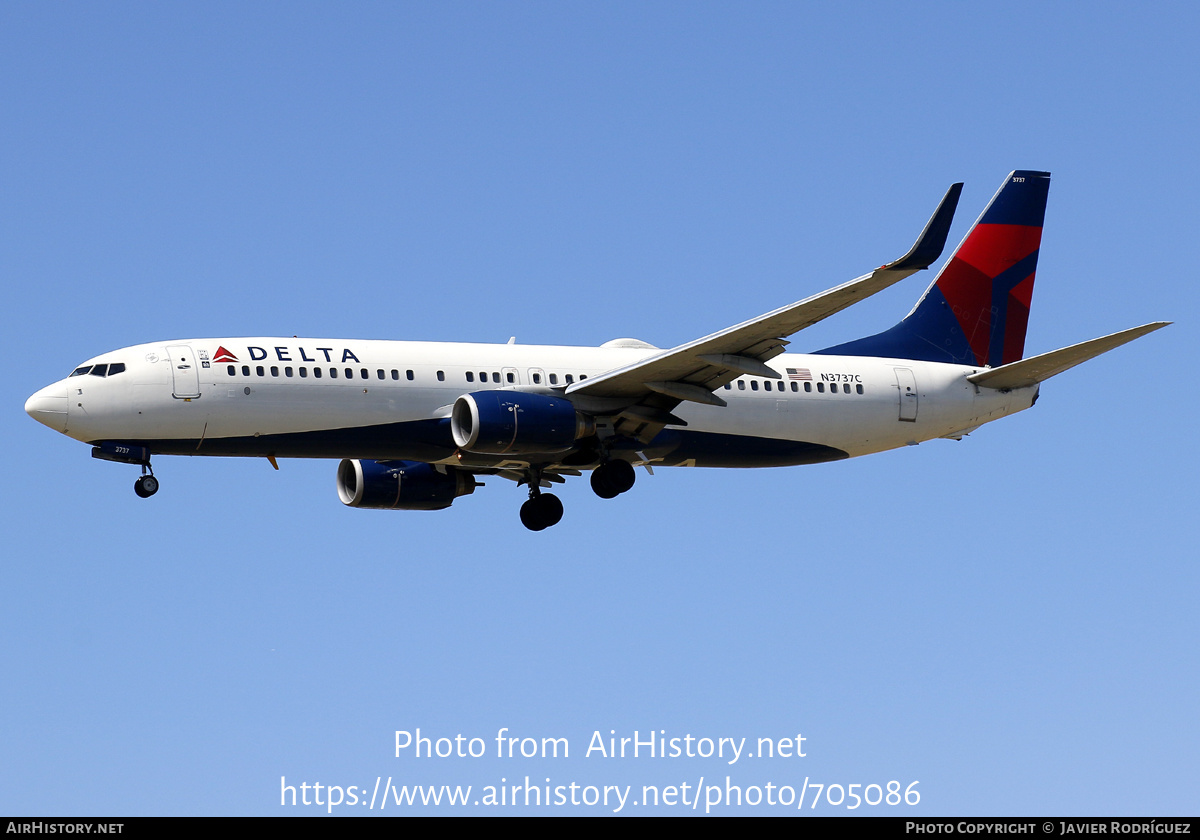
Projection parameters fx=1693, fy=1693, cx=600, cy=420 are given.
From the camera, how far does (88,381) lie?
125 feet

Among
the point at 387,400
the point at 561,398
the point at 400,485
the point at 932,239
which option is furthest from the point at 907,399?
the point at 387,400

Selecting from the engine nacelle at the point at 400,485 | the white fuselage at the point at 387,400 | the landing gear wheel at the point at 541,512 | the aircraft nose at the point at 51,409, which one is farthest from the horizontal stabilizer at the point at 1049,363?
the aircraft nose at the point at 51,409

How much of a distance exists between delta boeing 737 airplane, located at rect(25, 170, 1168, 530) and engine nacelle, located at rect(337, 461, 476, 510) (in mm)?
38

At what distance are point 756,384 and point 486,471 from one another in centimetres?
752

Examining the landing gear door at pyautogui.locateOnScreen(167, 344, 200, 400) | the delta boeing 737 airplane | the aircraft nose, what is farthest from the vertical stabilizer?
the aircraft nose

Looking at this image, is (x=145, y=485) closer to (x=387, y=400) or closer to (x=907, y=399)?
(x=387, y=400)

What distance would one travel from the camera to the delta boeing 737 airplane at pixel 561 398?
125ft

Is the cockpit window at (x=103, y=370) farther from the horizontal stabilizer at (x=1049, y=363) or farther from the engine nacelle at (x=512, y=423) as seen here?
the horizontal stabilizer at (x=1049, y=363)

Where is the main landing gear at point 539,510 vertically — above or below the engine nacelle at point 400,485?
below

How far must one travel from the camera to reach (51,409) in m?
37.9

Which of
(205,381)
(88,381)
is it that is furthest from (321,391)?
(88,381)

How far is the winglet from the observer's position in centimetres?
3353

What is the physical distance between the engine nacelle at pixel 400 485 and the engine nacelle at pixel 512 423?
5181 mm
